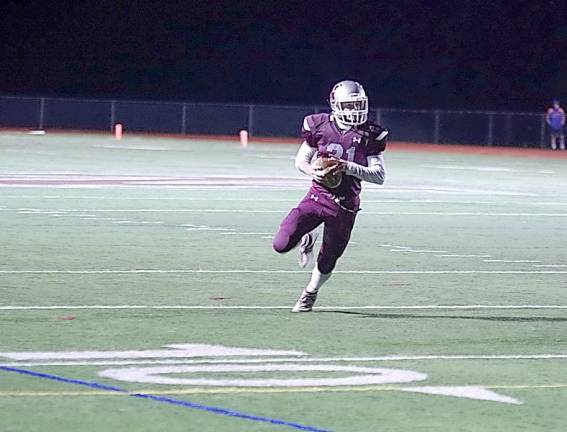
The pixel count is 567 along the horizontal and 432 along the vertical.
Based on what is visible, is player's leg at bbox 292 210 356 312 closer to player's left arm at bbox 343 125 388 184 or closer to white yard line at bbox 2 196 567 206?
player's left arm at bbox 343 125 388 184

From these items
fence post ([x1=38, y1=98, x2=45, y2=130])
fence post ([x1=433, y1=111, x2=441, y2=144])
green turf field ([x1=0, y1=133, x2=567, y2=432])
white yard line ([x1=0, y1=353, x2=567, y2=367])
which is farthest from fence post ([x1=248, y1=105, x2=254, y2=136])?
white yard line ([x1=0, y1=353, x2=567, y2=367])

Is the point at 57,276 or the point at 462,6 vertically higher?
the point at 462,6

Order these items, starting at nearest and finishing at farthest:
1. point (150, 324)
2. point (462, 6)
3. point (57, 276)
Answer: point (150, 324) → point (57, 276) → point (462, 6)

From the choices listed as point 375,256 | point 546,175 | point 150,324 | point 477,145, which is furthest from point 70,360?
point 477,145

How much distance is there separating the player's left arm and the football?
0.07 meters

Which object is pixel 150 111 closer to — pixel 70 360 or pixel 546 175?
pixel 546 175

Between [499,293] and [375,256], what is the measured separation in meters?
3.03

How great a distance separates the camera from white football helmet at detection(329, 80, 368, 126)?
10859 millimetres

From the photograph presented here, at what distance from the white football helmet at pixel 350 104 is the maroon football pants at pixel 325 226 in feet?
1.95

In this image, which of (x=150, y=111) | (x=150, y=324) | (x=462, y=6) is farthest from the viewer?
(x=462, y=6)

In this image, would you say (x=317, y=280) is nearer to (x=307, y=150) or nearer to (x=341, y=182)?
(x=341, y=182)

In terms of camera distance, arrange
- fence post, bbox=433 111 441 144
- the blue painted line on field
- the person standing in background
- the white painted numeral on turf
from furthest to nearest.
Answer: fence post, bbox=433 111 441 144, the person standing in background, the white painted numeral on turf, the blue painted line on field

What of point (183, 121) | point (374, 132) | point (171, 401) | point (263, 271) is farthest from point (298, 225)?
point (183, 121)

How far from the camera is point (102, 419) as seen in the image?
6.92 meters
